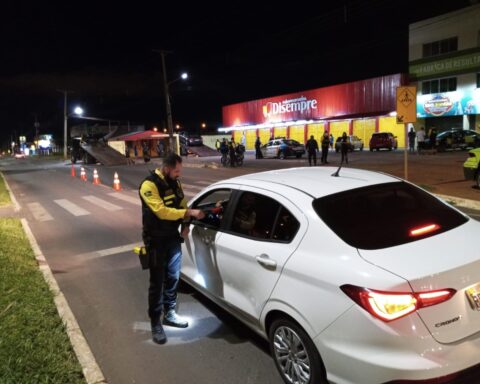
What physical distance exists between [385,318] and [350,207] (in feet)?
3.53

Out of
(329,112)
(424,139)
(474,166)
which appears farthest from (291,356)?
(329,112)

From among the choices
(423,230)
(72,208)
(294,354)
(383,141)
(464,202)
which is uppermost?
(383,141)

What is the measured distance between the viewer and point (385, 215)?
11.6 feet

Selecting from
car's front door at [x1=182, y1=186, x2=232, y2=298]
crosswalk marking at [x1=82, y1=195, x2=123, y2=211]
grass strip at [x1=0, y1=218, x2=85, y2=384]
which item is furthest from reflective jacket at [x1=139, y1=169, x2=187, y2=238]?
crosswalk marking at [x1=82, y1=195, x2=123, y2=211]

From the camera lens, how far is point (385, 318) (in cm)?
266

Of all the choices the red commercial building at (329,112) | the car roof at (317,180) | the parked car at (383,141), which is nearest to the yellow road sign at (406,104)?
the car roof at (317,180)

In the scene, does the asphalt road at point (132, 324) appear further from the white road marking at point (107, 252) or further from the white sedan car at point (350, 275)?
the white sedan car at point (350, 275)

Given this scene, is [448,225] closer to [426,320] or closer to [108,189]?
[426,320]

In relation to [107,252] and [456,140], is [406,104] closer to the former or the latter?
[107,252]

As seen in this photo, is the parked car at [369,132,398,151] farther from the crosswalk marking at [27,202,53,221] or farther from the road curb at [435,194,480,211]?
the crosswalk marking at [27,202,53,221]

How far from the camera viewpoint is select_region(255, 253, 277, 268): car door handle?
3.42 metres

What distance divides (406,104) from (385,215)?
7848 millimetres

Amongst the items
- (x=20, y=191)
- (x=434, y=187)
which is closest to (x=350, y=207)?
(x=434, y=187)

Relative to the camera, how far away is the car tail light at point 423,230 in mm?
3271
